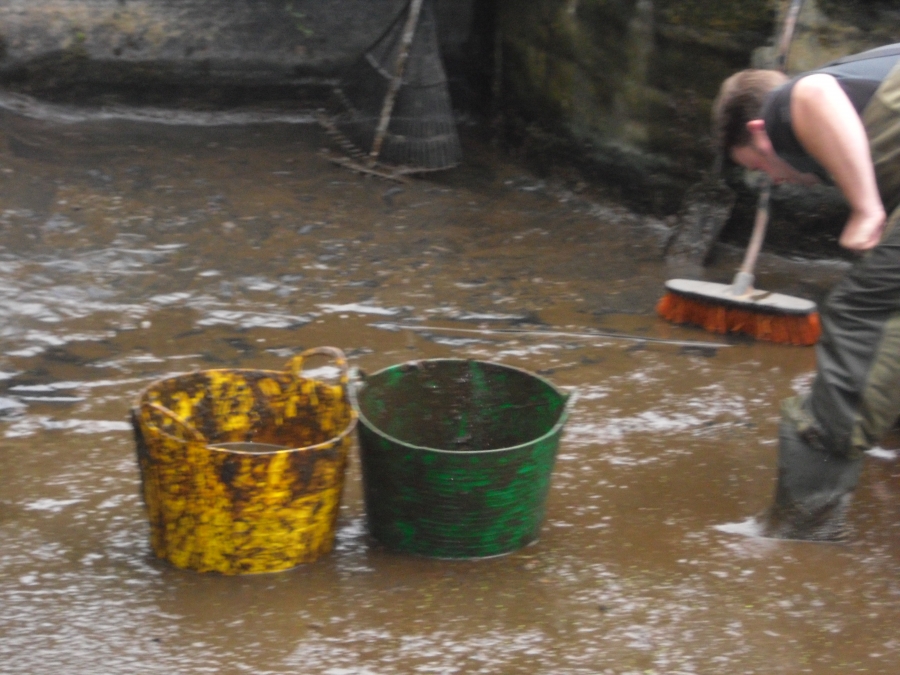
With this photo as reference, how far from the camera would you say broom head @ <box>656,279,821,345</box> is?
4.96m

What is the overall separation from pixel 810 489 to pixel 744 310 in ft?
6.06

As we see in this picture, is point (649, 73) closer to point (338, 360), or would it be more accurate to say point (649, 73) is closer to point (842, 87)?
point (842, 87)

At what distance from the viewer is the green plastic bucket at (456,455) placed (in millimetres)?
3094

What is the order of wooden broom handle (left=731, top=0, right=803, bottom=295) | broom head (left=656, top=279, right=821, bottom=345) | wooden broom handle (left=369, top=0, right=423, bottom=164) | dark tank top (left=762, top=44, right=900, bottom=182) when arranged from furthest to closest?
1. wooden broom handle (left=369, top=0, right=423, bottom=164)
2. wooden broom handle (left=731, top=0, right=803, bottom=295)
3. broom head (left=656, top=279, right=821, bottom=345)
4. dark tank top (left=762, top=44, right=900, bottom=182)

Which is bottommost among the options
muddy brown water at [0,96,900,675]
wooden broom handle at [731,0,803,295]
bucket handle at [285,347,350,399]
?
muddy brown water at [0,96,900,675]

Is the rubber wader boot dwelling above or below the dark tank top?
below

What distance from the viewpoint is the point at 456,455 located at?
3.03 m

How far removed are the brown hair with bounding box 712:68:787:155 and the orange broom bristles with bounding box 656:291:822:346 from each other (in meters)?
1.84

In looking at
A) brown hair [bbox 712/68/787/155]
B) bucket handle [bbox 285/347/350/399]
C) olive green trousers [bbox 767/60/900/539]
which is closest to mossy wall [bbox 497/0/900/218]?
brown hair [bbox 712/68/787/155]

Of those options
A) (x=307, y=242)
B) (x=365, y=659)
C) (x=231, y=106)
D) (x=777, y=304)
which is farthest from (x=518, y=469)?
(x=231, y=106)

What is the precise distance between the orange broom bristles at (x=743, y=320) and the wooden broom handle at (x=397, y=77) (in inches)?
108

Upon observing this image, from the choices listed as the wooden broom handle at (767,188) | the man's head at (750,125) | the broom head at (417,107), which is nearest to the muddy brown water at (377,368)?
the broom head at (417,107)

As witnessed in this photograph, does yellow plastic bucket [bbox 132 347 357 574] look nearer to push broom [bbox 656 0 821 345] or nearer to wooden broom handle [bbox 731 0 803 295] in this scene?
push broom [bbox 656 0 821 345]

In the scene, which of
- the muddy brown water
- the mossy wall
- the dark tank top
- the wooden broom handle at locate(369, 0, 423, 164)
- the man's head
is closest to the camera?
the muddy brown water
